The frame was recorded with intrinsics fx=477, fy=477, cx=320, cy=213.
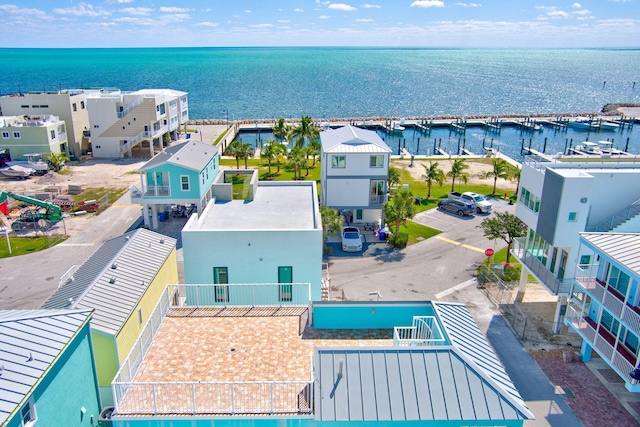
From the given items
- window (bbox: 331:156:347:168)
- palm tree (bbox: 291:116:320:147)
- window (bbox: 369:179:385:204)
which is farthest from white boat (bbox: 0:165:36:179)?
window (bbox: 369:179:385:204)

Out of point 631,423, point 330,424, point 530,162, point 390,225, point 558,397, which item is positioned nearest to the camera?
point 330,424

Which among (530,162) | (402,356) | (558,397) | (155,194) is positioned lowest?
(558,397)

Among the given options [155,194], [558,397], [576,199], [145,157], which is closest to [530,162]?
[576,199]

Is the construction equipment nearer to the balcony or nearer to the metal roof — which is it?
the metal roof

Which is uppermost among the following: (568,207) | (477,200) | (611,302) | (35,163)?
(568,207)

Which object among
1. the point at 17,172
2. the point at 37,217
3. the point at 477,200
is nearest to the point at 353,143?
the point at 477,200

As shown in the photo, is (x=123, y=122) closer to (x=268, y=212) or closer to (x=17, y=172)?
(x=17, y=172)

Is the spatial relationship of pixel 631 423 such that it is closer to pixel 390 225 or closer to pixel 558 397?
pixel 558 397
